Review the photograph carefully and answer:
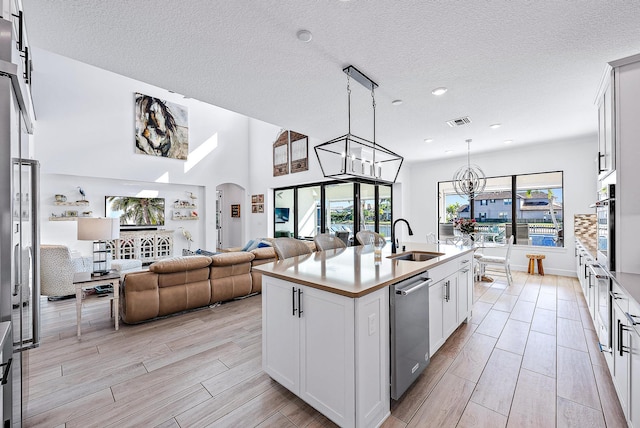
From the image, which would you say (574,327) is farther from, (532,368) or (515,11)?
(515,11)

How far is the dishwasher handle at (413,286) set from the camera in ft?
5.79

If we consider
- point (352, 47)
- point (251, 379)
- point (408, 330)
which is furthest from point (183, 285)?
point (352, 47)

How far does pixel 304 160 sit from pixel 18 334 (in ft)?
20.5

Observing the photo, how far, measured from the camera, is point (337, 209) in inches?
266

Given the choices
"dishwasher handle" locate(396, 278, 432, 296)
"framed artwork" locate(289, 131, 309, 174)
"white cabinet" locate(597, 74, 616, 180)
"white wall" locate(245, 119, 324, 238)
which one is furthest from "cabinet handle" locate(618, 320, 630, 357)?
"white wall" locate(245, 119, 324, 238)

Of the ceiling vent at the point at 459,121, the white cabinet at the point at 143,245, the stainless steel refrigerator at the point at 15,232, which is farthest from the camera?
the white cabinet at the point at 143,245

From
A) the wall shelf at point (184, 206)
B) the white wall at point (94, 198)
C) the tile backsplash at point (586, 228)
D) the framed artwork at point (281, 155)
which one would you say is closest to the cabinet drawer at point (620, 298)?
the tile backsplash at point (586, 228)

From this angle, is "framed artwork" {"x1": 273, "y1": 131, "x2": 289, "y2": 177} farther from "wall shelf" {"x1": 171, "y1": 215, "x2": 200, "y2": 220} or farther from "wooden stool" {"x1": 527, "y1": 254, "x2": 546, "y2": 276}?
"wooden stool" {"x1": 527, "y1": 254, "x2": 546, "y2": 276}

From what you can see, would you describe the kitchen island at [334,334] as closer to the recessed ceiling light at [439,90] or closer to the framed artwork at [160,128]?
the recessed ceiling light at [439,90]

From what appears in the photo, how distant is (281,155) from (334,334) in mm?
6657

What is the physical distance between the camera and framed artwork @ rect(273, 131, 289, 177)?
7.58m

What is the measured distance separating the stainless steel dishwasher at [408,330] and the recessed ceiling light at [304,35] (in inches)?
74.5

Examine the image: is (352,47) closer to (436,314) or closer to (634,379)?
(436,314)

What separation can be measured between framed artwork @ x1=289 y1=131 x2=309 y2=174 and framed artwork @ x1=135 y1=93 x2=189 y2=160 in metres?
2.82
